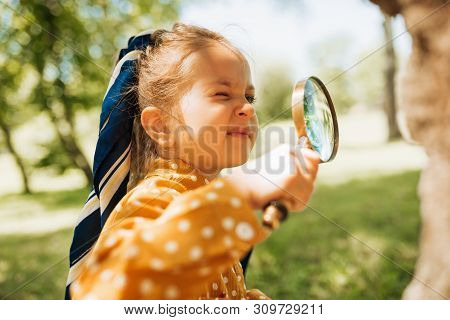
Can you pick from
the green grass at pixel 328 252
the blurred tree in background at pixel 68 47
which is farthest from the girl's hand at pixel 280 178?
the blurred tree in background at pixel 68 47

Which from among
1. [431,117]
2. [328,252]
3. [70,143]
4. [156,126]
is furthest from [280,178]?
[70,143]

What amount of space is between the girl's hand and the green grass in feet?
6.16

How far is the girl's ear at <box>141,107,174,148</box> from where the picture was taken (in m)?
1.40

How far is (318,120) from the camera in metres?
1.29

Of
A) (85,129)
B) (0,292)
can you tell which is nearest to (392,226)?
(0,292)

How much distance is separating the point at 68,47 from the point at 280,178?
6.45 metres

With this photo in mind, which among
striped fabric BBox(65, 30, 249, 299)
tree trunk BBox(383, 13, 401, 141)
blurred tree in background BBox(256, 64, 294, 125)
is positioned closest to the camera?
striped fabric BBox(65, 30, 249, 299)

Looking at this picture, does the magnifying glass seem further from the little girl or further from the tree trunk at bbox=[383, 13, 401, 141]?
the tree trunk at bbox=[383, 13, 401, 141]

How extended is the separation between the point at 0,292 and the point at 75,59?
Result: 14.5 ft

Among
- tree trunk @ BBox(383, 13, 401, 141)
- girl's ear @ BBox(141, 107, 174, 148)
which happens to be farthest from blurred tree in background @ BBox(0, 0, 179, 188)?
girl's ear @ BBox(141, 107, 174, 148)

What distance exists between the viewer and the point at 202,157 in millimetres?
1361

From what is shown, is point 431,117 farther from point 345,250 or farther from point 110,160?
point 110,160
